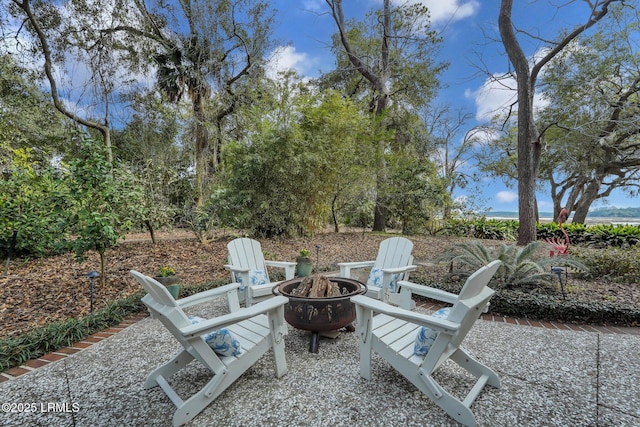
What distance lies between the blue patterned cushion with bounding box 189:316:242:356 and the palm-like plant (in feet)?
9.87

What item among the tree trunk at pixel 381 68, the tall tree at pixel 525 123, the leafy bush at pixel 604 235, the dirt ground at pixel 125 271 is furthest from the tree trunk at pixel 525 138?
the tree trunk at pixel 381 68

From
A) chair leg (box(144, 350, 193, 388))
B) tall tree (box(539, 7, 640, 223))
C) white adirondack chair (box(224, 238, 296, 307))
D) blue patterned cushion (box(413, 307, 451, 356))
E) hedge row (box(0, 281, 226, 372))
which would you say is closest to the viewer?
blue patterned cushion (box(413, 307, 451, 356))

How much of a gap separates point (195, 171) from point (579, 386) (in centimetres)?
877

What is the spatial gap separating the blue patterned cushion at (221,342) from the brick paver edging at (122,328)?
4.60 ft

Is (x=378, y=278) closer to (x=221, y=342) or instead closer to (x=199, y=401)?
(x=221, y=342)

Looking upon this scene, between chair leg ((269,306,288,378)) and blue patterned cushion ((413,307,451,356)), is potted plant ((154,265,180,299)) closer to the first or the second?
chair leg ((269,306,288,378))

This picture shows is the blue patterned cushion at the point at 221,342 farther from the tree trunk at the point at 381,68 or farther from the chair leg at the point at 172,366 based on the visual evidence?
the tree trunk at the point at 381,68

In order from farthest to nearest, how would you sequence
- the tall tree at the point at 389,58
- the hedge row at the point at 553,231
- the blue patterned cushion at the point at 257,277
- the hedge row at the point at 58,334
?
1. the tall tree at the point at 389,58
2. the hedge row at the point at 553,231
3. the blue patterned cushion at the point at 257,277
4. the hedge row at the point at 58,334

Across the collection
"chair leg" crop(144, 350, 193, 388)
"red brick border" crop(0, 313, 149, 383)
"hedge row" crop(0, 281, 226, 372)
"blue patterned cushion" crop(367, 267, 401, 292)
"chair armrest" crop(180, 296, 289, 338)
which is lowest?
"red brick border" crop(0, 313, 149, 383)

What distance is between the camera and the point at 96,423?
149 cm

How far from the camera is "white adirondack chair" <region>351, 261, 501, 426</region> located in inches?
58.0

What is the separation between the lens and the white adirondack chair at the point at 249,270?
2912 mm

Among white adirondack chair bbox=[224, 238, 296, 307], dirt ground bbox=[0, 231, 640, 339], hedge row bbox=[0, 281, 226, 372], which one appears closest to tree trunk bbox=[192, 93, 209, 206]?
dirt ground bbox=[0, 231, 640, 339]

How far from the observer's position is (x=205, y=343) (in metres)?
1.54
